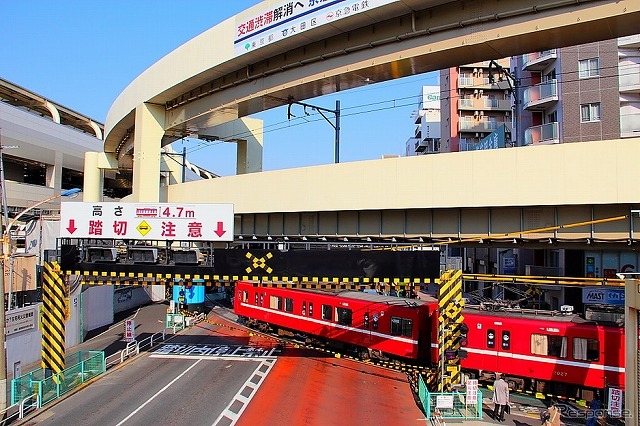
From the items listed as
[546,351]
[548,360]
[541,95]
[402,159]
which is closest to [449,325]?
[546,351]

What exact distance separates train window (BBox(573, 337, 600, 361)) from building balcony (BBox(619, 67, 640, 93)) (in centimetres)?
2037

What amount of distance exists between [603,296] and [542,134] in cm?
1255

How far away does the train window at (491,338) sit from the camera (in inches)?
738

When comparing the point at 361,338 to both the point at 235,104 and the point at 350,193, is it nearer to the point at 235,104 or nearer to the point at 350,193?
the point at 350,193

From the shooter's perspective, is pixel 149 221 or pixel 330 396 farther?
pixel 330 396

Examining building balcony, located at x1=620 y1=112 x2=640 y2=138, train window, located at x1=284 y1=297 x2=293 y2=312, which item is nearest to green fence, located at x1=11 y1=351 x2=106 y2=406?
train window, located at x1=284 y1=297 x2=293 y2=312

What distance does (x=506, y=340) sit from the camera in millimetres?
18469

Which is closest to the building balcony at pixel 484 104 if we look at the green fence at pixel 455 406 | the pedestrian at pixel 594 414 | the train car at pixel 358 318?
the train car at pixel 358 318

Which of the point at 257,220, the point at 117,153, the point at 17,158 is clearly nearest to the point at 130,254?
the point at 257,220

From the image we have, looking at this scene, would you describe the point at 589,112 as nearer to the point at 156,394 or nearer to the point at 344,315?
the point at 344,315

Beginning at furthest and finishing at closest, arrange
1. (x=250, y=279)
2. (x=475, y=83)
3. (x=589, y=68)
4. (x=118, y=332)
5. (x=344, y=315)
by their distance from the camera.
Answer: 1. (x=475, y=83)
2. (x=589, y=68)
3. (x=118, y=332)
4. (x=344, y=315)
5. (x=250, y=279)

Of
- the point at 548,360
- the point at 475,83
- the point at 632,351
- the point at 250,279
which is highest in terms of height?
the point at 475,83

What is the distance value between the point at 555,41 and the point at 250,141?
2193cm

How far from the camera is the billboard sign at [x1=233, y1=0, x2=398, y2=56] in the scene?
55.3ft
